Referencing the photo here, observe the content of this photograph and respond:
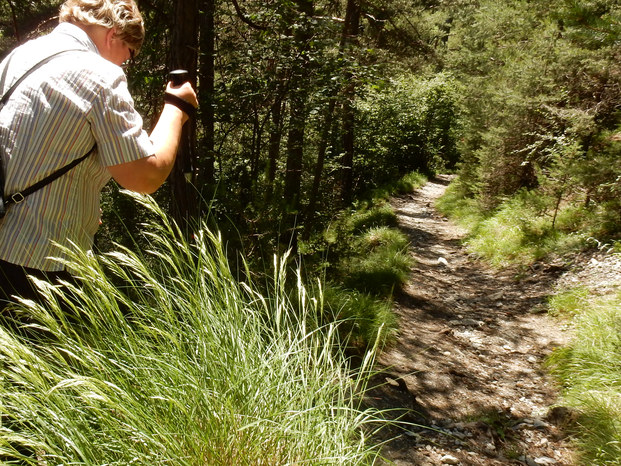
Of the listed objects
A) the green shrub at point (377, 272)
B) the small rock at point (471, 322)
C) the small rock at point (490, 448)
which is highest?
the small rock at point (490, 448)

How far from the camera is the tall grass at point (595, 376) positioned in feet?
9.30

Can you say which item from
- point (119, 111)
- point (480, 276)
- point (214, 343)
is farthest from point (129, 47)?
point (480, 276)

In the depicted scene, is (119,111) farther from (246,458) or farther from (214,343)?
(246,458)

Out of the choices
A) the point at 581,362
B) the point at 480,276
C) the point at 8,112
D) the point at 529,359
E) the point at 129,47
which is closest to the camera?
the point at 8,112

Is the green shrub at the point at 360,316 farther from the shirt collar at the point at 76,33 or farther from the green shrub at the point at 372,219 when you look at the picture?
the green shrub at the point at 372,219

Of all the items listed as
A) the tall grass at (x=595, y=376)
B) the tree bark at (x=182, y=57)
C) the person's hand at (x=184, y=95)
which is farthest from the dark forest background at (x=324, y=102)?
the tall grass at (x=595, y=376)

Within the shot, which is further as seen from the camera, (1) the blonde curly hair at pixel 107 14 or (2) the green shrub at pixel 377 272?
(2) the green shrub at pixel 377 272

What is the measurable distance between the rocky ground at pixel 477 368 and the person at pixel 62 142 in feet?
4.00

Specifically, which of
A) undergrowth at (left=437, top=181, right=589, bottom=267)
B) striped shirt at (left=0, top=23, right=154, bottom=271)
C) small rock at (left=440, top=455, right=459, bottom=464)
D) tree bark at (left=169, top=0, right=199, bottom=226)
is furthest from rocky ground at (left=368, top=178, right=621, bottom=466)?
tree bark at (left=169, top=0, right=199, bottom=226)

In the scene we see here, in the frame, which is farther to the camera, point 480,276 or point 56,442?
point 480,276

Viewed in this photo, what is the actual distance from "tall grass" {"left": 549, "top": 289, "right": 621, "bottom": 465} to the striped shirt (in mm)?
2922

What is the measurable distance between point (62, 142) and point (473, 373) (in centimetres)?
383

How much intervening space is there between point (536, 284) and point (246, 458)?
6158 millimetres

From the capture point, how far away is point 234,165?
18.6 feet
